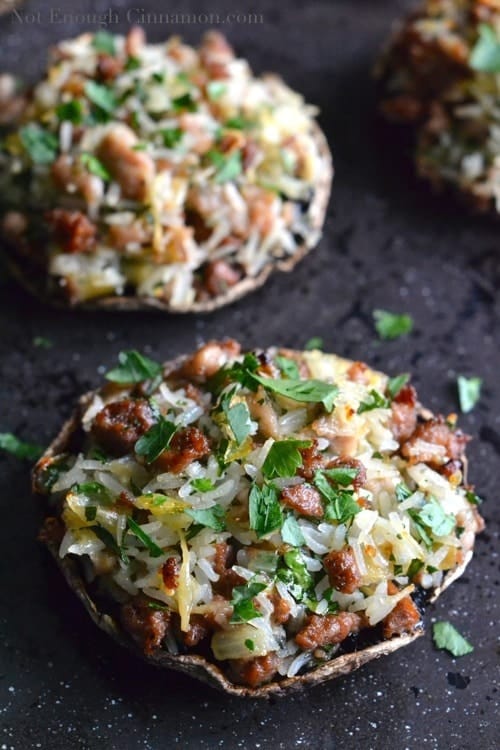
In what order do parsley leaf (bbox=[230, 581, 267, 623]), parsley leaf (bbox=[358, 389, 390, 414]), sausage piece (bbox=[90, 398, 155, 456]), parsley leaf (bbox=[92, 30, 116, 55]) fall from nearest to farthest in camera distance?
1. parsley leaf (bbox=[230, 581, 267, 623])
2. sausage piece (bbox=[90, 398, 155, 456])
3. parsley leaf (bbox=[358, 389, 390, 414])
4. parsley leaf (bbox=[92, 30, 116, 55])

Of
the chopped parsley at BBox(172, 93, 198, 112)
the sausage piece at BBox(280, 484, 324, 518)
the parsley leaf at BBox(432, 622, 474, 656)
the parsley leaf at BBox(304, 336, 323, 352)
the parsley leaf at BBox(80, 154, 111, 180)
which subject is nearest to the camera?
the sausage piece at BBox(280, 484, 324, 518)

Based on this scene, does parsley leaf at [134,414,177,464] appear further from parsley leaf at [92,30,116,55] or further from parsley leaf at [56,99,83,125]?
parsley leaf at [92,30,116,55]

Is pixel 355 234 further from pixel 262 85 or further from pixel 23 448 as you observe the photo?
pixel 23 448

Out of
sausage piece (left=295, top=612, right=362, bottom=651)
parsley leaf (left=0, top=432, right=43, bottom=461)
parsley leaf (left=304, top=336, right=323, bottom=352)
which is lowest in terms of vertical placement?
parsley leaf (left=0, top=432, right=43, bottom=461)

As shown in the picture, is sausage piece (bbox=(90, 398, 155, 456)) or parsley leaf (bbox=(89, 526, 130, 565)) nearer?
parsley leaf (bbox=(89, 526, 130, 565))

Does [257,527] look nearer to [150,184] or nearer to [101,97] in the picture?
[150,184]

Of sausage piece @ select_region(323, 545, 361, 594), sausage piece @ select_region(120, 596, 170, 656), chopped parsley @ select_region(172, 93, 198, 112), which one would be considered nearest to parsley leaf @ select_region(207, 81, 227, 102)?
chopped parsley @ select_region(172, 93, 198, 112)

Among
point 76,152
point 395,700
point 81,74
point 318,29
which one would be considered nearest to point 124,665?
point 395,700
